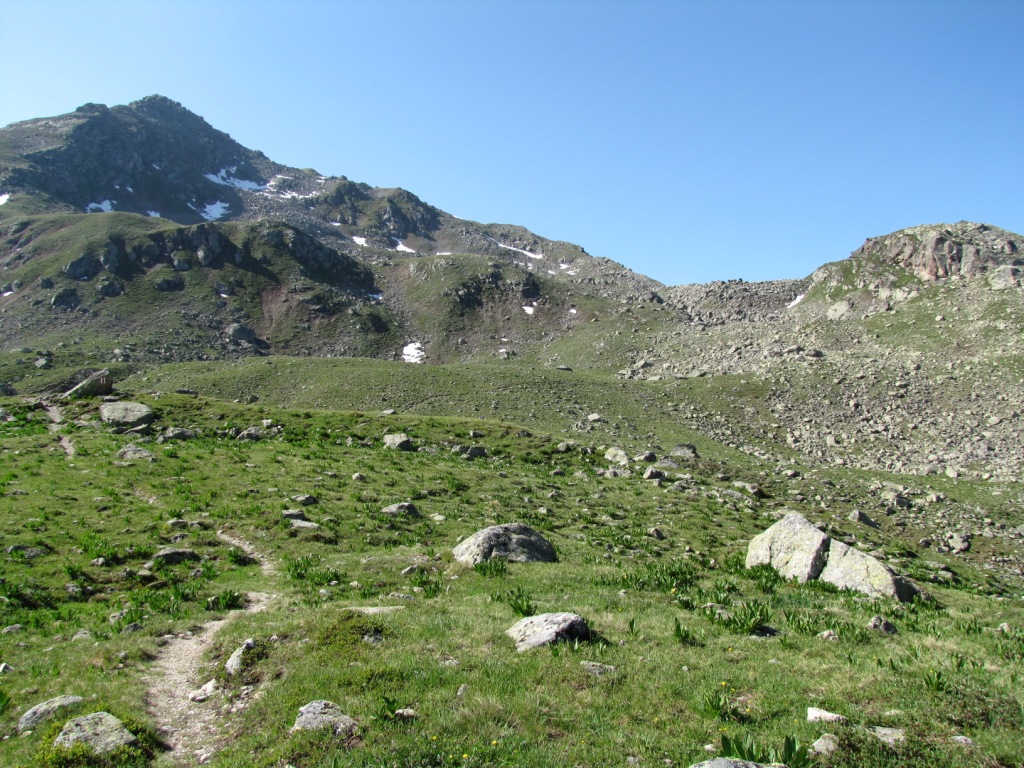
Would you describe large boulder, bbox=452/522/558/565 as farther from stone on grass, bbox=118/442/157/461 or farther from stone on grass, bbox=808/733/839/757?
stone on grass, bbox=118/442/157/461

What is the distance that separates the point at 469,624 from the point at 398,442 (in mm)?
26905

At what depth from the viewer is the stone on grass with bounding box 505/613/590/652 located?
10.8 meters

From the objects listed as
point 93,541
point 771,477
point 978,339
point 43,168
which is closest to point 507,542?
point 93,541

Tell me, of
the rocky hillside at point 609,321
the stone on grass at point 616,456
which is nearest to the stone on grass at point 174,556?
the stone on grass at point 616,456

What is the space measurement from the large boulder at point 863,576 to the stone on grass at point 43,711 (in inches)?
744

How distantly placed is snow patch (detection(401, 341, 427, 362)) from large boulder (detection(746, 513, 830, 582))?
3977 inches

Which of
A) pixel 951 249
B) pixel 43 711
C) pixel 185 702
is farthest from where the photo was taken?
pixel 951 249

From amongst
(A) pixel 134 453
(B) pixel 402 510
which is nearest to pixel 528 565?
(B) pixel 402 510

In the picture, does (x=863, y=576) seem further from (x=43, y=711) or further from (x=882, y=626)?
(x=43, y=711)

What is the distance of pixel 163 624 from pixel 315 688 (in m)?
6.33

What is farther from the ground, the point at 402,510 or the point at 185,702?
the point at 185,702

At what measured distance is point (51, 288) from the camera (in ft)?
376

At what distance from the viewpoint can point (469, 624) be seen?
12.0 meters

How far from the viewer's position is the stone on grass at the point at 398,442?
3751 cm
